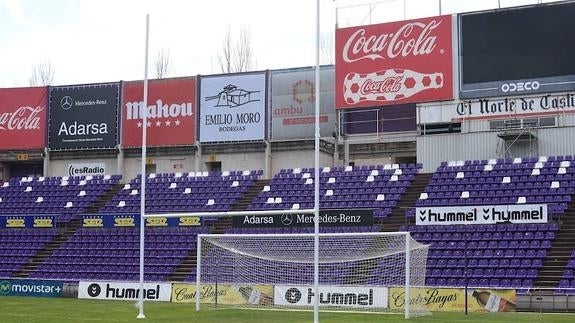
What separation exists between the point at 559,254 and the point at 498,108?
10.1 metres

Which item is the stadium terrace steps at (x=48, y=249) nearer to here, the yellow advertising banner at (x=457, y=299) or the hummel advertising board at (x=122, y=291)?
the hummel advertising board at (x=122, y=291)

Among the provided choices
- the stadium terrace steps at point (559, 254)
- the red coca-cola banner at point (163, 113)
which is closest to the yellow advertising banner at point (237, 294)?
the stadium terrace steps at point (559, 254)

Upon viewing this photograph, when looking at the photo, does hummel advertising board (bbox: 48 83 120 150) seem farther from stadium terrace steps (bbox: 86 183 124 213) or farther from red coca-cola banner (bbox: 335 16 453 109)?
red coca-cola banner (bbox: 335 16 453 109)

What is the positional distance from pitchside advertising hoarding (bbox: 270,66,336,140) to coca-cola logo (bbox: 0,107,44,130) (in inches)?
645

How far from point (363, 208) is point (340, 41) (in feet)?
35.4

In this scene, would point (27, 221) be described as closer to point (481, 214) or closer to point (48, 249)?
point (48, 249)

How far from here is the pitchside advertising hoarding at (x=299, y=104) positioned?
4462cm

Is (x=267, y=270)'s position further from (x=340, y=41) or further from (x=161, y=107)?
(x=161, y=107)

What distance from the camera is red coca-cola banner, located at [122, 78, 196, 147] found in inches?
1880

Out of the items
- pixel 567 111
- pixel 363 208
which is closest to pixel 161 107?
pixel 363 208

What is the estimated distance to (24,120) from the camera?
169 feet

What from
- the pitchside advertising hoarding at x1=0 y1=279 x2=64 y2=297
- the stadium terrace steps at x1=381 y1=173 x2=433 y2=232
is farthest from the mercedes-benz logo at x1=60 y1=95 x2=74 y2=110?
the stadium terrace steps at x1=381 y1=173 x2=433 y2=232

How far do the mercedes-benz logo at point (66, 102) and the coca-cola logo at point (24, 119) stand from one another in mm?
1582

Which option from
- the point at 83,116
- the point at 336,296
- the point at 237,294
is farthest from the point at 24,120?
the point at 336,296
